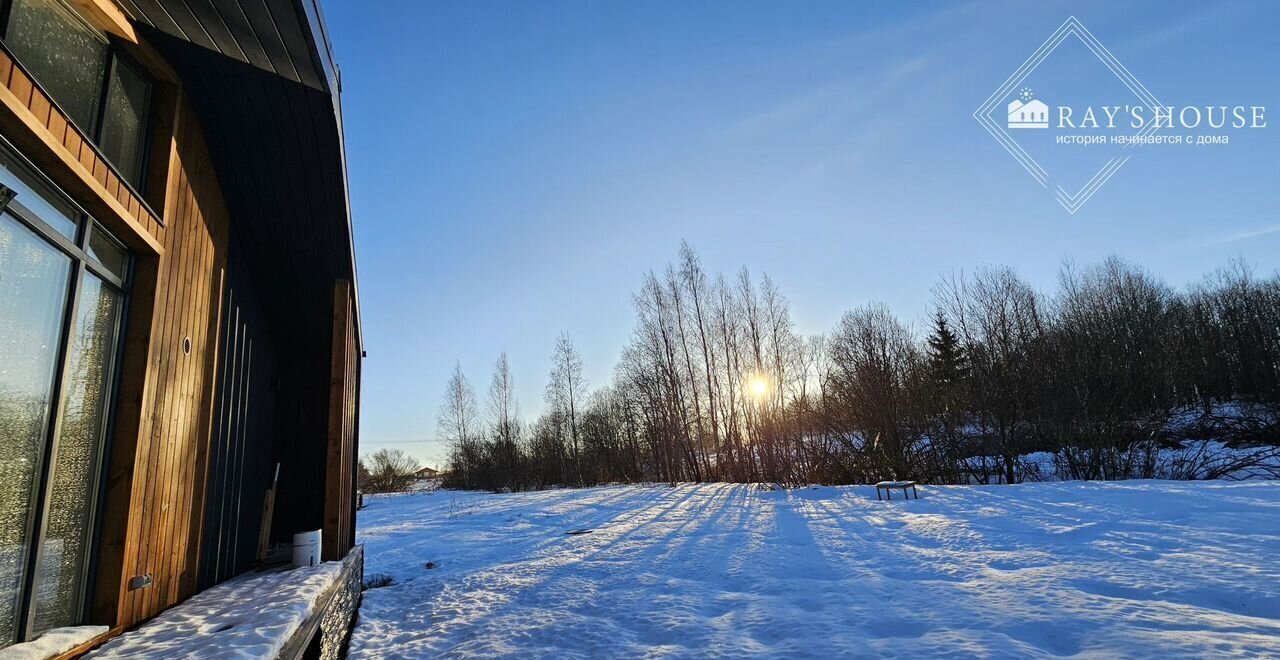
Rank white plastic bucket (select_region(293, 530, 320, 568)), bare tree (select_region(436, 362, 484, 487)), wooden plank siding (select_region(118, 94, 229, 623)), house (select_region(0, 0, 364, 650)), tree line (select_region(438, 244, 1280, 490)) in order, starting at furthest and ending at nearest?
bare tree (select_region(436, 362, 484, 487)) < tree line (select_region(438, 244, 1280, 490)) < white plastic bucket (select_region(293, 530, 320, 568)) < wooden plank siding (select_region(118, 94, 229, 623)) < house (select_region(0, 0, 364, 650))

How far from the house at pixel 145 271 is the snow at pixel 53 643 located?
2.2 inches

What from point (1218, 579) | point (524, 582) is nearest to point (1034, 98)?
A: point (1218, 579)

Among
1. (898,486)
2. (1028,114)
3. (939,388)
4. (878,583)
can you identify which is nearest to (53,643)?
(878,583)

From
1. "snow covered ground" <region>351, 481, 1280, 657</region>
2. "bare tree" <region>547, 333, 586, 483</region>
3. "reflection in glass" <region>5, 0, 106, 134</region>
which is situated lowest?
"snow covered ground" <region>351, 481, 1280, 657</region>

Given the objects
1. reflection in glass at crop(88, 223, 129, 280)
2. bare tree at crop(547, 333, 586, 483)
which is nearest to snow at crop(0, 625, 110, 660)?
reflection in glass at crop(88, 223, 129, 280)

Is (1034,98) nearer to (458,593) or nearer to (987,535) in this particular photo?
(987,535)

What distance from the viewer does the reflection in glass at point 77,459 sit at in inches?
84.0

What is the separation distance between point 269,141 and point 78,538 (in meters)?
2.47

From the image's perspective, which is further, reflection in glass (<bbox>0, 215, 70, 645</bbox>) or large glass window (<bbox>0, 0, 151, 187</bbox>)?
large glass window (<bbox>0, 0, 151, 187</bbox>)

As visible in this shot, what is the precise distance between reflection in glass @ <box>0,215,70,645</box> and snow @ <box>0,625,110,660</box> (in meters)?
0.07

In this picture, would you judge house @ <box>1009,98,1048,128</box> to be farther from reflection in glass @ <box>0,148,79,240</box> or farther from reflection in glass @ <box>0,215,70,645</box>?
reflection in glass @ <box>0,215,70,645</box>

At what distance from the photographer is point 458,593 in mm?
5023

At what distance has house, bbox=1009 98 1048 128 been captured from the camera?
8711 millimetres

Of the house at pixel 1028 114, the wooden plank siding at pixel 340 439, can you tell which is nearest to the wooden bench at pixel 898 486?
the house at pixel 1028 114
